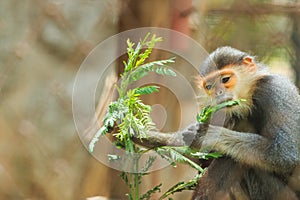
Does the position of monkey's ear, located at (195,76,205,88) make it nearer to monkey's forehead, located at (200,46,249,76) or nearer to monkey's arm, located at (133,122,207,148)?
monkey's forehead, located at (200,46,249,76)

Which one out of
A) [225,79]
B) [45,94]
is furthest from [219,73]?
[45,94]

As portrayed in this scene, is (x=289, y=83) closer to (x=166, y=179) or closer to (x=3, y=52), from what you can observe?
(x=166, y=179)

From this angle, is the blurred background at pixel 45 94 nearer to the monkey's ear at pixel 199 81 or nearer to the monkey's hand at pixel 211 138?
the monkey's ear at pixel 199 81

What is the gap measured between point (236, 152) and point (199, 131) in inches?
6.3

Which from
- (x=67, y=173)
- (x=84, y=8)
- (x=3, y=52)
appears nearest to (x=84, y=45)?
(x=84, y=8)

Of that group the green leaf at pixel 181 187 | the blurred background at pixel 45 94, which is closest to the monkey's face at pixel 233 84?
the green leaf at pixel 181 187

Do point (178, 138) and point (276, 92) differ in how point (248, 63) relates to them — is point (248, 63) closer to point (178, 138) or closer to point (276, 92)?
point (276, 92)

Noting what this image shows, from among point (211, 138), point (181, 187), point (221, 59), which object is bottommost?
point (181, 187)

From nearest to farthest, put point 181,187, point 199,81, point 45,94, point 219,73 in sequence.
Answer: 1. point 181,187
2. point 219,73
3. point 199,81
4. point 45,94

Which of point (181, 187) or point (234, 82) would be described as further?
point (234, 82)

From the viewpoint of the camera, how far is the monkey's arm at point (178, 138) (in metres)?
2.17

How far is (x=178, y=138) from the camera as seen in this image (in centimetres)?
235

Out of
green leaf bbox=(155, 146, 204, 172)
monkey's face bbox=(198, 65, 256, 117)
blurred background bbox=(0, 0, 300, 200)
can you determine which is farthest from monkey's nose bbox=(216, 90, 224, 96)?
blurred background bbox=(0, 0, 300, 200)

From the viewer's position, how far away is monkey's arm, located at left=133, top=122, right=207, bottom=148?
2.17 metres
